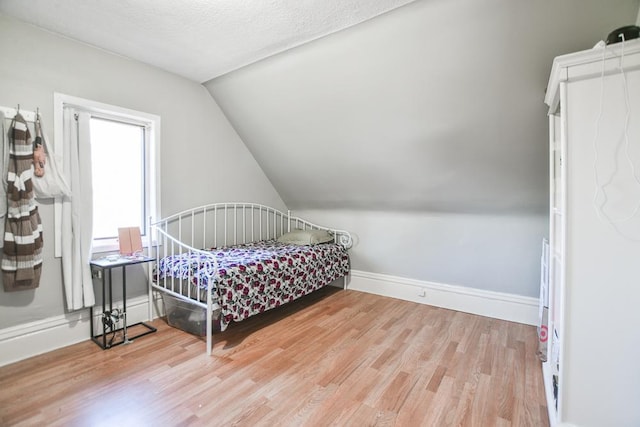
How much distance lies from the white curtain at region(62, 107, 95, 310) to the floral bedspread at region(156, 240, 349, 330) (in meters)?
0.54

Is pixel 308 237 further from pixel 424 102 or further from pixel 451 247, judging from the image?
pixel 424 102

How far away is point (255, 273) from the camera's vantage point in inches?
95.3

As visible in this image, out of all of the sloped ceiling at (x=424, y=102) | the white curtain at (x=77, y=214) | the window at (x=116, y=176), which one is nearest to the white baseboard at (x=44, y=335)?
the white curtain at (x=77, y=214)

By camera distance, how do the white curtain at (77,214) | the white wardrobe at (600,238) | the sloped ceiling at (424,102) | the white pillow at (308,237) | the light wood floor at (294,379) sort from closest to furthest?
the white wardrobe at (600,238)
the light wood floor at (294,379)
the sloped ceiling at (424,102)
the white curtain at (77,214)
the white pillow at (308,237)

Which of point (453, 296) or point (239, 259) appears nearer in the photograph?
point (239, 259)

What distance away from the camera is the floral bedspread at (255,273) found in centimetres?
221

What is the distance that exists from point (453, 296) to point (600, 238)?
76.9 inches

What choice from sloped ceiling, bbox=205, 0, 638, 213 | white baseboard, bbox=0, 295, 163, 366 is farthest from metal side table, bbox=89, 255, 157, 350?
sloped ceiling, bbox=205, 0, 638, 213

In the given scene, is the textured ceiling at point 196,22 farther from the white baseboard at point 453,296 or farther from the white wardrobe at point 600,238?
the white baseboard at point 453,296

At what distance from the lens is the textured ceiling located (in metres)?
1.83

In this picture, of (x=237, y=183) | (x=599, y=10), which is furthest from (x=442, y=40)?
(x=237, y=183)

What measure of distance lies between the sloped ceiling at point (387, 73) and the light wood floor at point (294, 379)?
1423 mm

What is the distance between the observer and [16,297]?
203cm

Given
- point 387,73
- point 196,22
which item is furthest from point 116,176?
point 387,73
